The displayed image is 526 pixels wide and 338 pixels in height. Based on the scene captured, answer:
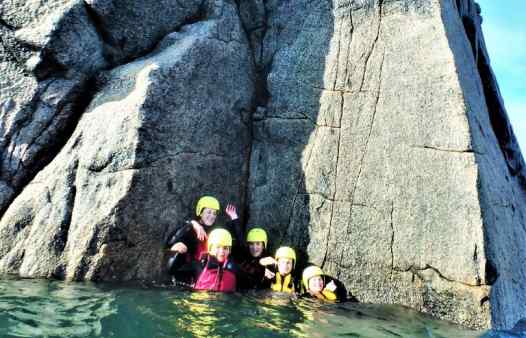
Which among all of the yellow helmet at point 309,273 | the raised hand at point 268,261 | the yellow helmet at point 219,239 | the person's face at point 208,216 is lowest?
the yellow helmet at point 309,273

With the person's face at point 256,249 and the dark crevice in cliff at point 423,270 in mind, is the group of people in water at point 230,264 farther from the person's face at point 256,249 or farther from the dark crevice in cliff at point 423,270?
the dark crevice in cliff at point 423,270

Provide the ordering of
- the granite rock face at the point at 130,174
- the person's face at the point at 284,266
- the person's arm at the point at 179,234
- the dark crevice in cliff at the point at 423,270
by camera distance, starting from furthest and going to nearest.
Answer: the person's face at the point at 284,266 < the person's arm at the point at 179,234 < the granite rock face at the point at 130,174 < the dark crevice in cliff at the point at 423,270

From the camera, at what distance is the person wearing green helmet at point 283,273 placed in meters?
9.19

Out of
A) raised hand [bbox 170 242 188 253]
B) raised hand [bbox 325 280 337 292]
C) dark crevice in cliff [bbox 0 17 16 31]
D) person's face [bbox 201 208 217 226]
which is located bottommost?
raised hand [bbox 325 280 337 292]

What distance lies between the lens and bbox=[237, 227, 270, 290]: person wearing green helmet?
927 centimetres

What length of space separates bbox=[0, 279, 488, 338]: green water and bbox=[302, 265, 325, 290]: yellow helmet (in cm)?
60

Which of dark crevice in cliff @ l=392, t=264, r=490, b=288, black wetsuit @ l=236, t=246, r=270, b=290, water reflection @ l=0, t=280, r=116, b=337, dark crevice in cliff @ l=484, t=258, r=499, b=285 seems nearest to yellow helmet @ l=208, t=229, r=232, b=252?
black wetsuit @ l=236, t=246, r=270, b=290

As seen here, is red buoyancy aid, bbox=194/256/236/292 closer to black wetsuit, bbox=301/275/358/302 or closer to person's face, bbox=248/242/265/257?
person's face, bbox=248/242/265/257

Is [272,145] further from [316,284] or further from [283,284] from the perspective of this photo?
[316,284]

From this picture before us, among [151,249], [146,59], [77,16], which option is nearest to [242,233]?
[151,249]

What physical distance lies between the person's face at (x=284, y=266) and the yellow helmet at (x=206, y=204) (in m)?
1.81

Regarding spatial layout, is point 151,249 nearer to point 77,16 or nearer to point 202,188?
point 202,188

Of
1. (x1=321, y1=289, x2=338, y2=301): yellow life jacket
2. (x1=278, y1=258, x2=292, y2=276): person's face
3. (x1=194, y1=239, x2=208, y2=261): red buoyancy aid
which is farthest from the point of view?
(x1=194, y1=239, x2=208, y2=261): red buoyancy aid

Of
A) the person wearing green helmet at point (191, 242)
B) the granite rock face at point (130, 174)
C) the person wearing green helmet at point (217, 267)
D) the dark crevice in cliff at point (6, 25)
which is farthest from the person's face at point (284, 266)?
the dark crevice in cliff at point (6, 25)
